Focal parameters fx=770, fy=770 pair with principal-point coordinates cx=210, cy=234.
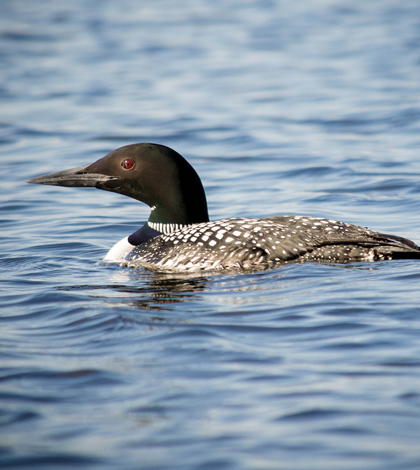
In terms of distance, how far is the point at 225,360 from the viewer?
3.19m

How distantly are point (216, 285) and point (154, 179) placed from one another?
1.05m

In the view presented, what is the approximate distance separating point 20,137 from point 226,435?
7.61 m

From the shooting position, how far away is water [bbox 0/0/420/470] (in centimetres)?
262

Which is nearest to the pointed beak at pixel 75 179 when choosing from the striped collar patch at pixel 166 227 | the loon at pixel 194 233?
the loon at pixel 194 233

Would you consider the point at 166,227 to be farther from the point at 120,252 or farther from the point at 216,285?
the point at 216,285

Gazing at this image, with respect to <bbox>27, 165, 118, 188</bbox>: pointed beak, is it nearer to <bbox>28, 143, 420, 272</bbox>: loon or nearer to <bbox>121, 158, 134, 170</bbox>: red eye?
<bbox>28, 143, 420, 272</bbox>: loon

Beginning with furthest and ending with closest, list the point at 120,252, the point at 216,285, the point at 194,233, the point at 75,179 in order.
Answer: the point at 75,179
the point at 120,252
the point at 194,233
the point at 216,285

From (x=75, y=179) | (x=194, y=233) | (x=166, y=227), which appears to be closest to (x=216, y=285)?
(x=194, y=233)

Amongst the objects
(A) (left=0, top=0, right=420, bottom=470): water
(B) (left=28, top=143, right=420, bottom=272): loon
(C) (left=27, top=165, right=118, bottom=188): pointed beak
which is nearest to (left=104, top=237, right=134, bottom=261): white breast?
(B) (left=28, top=143, right=420, bottom=272): loon

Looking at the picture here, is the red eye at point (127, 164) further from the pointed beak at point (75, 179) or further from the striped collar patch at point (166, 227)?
the striped collar patch at point (166, 227)

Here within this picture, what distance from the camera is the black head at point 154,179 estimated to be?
498cm

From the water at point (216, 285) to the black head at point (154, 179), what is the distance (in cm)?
53

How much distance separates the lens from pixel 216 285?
14.1 feet

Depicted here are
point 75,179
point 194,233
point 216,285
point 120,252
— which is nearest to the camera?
point 216,285
